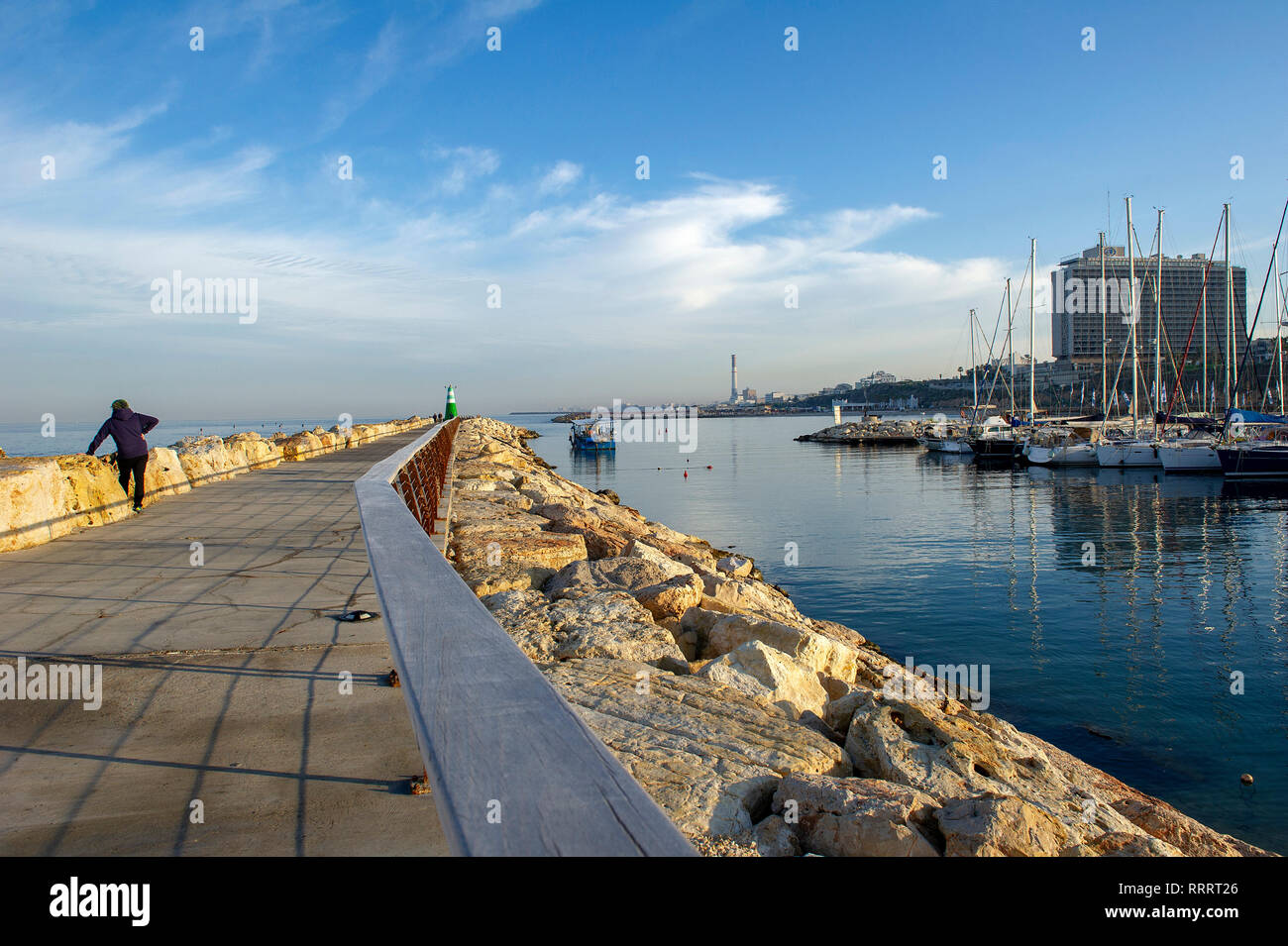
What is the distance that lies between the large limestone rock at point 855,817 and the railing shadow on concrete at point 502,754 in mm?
2052

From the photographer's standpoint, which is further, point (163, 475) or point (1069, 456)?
point (1069, 456)

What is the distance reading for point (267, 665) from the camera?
4242mm

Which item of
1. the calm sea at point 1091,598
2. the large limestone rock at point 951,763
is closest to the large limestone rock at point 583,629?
the large limestone rock at point 951,763

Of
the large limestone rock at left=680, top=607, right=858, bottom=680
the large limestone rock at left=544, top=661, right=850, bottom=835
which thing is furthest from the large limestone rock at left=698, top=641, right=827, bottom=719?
the large limestone rock at left=680, top=607, right=858, bottom=680

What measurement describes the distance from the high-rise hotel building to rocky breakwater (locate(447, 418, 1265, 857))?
A: 59.9 m

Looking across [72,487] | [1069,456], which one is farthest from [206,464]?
[1069,456]

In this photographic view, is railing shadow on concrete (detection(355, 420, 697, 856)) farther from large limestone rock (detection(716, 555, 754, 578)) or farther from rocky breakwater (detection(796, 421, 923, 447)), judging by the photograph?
rocky breakwater (detection(796, 421, 923, 447))

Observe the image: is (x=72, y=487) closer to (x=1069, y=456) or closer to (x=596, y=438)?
(x=1069, y=456)

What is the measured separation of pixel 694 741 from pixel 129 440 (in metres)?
8.81

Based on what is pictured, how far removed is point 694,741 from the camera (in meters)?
4.07

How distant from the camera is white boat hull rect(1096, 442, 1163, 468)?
44.2m

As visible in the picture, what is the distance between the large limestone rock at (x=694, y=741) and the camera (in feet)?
11.5
